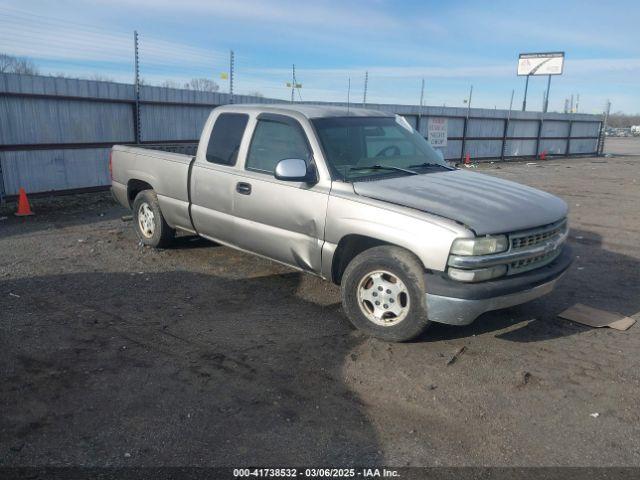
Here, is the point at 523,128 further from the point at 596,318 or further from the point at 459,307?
the point at 459,307

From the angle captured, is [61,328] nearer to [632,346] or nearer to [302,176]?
[302,176]

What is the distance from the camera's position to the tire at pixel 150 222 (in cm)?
678

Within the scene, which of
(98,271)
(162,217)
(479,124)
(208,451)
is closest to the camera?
(208,451)

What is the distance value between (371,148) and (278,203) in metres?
1.06

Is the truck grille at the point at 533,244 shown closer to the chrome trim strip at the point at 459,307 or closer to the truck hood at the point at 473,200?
the truck hood at the point at 473,200

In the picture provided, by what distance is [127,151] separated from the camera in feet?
23.5

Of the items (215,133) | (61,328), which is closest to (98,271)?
(61,328)

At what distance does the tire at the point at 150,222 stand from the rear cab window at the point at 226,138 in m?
1.34

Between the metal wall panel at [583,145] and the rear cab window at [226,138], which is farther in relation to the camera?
the metal wall panel at [583,145]

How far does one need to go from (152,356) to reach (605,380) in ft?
11.1

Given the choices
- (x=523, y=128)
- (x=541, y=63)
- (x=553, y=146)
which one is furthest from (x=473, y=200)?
(x=541, y=63)

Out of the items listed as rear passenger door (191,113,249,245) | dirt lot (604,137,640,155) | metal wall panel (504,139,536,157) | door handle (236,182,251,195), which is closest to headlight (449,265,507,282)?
door handle (236,182,251,195)

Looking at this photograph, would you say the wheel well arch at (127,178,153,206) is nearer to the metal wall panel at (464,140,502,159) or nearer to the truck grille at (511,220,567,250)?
the truck grille at (511,220,567,250)

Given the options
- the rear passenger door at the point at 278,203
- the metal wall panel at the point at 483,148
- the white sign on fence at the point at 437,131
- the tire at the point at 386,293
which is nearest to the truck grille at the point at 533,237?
the tire at the point at 386,293
